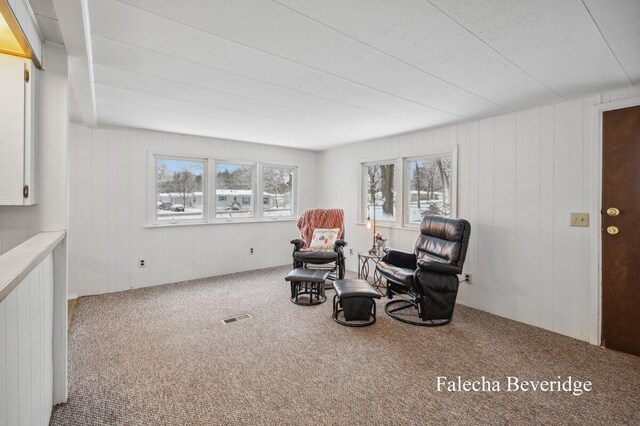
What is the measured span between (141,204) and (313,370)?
345 cm

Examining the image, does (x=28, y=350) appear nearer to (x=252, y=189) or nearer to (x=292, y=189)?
(x=252, y=189)

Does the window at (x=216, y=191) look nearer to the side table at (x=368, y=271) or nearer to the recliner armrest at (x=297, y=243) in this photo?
the recliner armrest at (x=297, y=243)

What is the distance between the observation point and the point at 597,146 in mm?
2754

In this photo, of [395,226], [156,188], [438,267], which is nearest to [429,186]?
[395,226]

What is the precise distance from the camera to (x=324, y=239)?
189 inches

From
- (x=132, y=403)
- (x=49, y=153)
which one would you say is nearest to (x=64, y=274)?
(x=49, y=153)

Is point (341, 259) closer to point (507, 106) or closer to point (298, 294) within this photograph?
point (298, 294)

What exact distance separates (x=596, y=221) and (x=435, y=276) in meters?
1.44

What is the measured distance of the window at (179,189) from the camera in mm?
4625

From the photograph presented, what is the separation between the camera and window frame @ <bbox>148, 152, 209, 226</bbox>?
446cm

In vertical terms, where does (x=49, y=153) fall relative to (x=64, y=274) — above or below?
above

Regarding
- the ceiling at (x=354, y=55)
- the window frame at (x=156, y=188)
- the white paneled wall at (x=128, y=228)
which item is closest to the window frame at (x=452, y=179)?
the ceiling at (x=354, y=55)

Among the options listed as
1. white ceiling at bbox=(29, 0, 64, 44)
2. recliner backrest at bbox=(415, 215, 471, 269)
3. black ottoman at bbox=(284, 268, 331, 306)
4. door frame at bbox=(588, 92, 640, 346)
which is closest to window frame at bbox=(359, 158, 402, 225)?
recliner backrest at bbox=(415, 215, 471, 269)

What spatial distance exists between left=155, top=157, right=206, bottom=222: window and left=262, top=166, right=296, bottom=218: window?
3.72 feet
